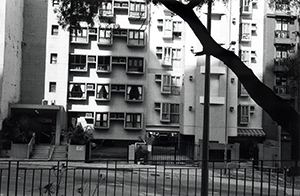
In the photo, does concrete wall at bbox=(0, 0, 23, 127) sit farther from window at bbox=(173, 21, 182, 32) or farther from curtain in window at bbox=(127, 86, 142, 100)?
window at bbox=(173, 21, 182, 32)

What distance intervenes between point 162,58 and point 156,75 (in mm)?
1382

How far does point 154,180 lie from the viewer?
441 inches

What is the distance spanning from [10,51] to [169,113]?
1235cm

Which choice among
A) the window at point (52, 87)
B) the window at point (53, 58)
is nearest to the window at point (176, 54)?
the window at point (53, 58)

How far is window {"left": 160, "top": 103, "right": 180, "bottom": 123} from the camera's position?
26.9 meters

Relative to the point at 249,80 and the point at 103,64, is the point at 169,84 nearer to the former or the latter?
the point at 103,64

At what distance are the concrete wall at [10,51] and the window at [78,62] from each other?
160 inches

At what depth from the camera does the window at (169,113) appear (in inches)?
1059

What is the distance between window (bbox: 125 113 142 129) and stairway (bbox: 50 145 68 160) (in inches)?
195

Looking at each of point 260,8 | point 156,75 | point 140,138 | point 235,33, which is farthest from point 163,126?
point 260,8

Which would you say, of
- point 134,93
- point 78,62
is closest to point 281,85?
point 134,93

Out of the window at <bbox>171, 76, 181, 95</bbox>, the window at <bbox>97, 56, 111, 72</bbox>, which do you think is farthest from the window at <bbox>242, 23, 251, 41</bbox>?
the window at <bbox>97, 56, 111, 72</bbox>

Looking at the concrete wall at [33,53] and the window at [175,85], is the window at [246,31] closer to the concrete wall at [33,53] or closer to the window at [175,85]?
the window at [175,85]

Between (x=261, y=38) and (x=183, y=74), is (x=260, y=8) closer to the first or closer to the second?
(x=261, y=38)
